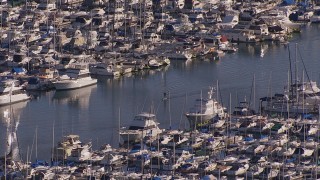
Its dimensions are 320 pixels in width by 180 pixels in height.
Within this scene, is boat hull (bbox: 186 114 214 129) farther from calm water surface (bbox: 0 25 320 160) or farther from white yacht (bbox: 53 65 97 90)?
white yacht (bbox: 53 65 97 90)

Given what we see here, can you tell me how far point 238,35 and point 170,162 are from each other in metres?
12.4

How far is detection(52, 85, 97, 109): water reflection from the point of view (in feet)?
93.9

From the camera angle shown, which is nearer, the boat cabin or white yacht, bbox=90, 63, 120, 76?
the boat cabin

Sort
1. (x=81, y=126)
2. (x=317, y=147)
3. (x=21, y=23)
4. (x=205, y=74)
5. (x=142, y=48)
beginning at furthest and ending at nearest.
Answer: (x=21, y=23) < (x=142, y=48) < (x=205, y=74) < (x=81, y=126) < (x=317, y=147)

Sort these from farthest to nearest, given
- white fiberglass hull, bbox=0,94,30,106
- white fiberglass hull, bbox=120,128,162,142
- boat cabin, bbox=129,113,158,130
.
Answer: white fiberglass hull, bbox=0,94,30,106 → boat cabin, bbox=129,113,158,130 → white fiberglass hull, bbox=120,128,162,142

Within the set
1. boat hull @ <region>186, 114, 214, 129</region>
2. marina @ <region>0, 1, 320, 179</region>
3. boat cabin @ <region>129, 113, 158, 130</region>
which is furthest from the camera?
boat hull @ <region>186, 114, 214, 129</region>

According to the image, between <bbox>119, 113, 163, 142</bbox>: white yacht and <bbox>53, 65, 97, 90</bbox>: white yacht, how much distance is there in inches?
164

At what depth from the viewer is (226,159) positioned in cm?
2350

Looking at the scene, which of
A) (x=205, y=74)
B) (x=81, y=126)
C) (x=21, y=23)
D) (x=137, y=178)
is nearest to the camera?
(x=137, y=178)

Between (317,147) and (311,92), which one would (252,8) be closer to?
(311,92)

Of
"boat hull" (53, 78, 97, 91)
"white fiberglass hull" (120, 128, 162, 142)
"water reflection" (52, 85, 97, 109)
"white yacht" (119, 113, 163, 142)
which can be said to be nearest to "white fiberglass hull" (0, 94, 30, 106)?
"water reflection" (52, 85, 97, 109)

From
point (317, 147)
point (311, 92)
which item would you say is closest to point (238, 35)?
point (311, 92)

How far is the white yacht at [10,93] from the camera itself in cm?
2827

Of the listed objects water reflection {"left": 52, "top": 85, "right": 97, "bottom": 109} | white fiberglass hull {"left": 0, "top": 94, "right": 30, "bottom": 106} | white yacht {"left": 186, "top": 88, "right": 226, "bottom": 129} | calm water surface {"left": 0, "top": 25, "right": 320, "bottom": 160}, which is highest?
white yacht {"left": 186, "top": 88, "right": 226, "bottom": 129}
